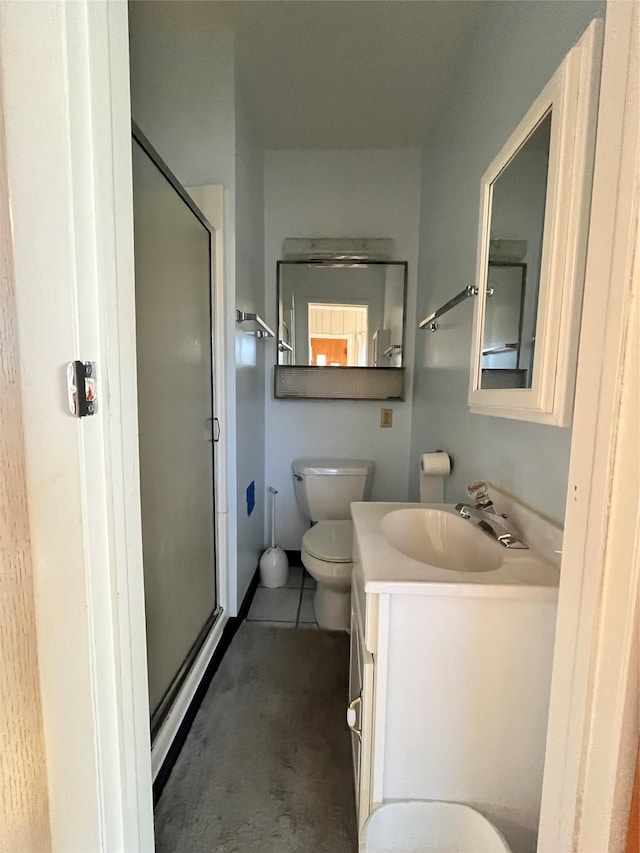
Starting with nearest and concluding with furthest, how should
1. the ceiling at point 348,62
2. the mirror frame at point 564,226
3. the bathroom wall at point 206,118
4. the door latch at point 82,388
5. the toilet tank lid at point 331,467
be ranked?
the door latch at point 82,388
the mirror frame at point 564,226
the ceiling at point 348,62
the bathroom wall at point 206,118
the toilet tank lid at point 331,467

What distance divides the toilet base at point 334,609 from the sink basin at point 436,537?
0.78 meters

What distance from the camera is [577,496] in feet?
1.62

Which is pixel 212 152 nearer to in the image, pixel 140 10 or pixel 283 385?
pixel 140 10

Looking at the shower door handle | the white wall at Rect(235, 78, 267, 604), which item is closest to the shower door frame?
the shower door handle

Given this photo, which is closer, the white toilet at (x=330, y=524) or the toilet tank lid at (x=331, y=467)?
the white toilet at (x=330, y=524)

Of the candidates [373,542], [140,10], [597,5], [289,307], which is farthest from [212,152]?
[373,542]

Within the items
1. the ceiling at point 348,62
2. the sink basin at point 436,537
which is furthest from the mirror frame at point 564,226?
the ceiling at point 348,62

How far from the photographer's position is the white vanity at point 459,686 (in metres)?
0.83

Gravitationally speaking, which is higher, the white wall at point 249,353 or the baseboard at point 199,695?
the white wall at point 249,353

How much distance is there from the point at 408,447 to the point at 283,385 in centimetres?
91

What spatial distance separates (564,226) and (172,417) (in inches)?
46.1

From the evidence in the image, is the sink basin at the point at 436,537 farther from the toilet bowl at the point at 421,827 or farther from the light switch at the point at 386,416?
the light switch at the point at 386,416

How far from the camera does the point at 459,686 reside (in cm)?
86

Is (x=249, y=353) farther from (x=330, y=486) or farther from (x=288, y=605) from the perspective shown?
(x=288, y=605)
